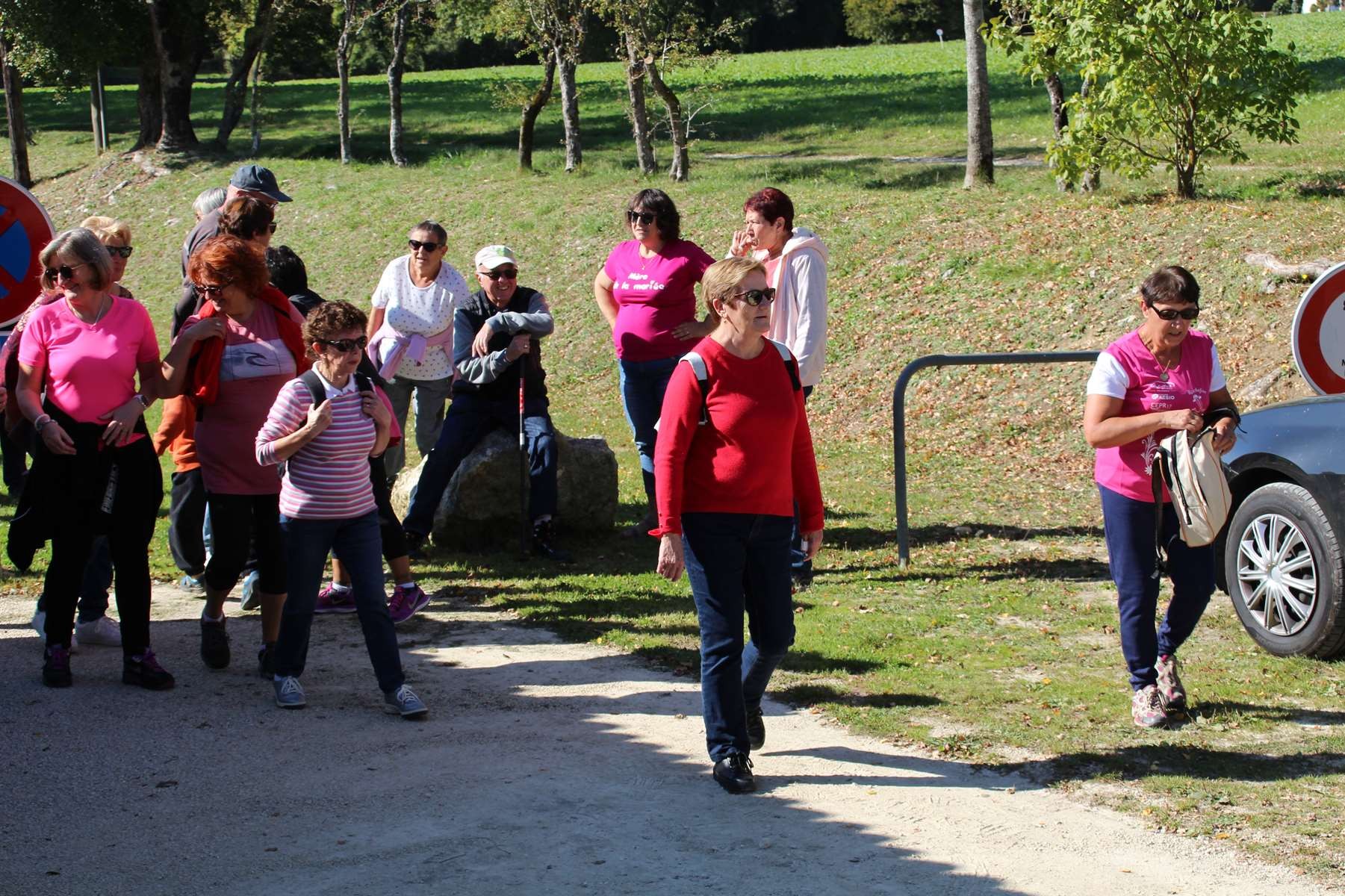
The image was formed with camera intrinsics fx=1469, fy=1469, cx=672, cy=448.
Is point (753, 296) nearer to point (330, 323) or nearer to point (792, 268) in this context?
point (330, 323)

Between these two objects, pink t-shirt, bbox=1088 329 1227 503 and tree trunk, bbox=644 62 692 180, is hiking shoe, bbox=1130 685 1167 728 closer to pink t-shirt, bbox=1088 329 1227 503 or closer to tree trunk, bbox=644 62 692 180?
pink t-shirt, bbox=1088 329 1227 503

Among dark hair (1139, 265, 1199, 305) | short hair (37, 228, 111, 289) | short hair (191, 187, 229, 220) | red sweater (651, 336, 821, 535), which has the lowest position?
red sweater (651, 336, 821, 535)

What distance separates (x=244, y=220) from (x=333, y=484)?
143 centimetres

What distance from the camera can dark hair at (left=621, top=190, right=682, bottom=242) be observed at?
824 cm

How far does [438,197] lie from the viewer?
25.5 metres

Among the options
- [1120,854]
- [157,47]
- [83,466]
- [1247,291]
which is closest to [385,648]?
[83,466]

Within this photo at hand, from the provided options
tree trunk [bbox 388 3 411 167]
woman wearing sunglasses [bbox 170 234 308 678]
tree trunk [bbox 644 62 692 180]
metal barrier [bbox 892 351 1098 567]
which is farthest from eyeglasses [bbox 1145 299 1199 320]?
tree trunk [bbox 388 3 411 167]

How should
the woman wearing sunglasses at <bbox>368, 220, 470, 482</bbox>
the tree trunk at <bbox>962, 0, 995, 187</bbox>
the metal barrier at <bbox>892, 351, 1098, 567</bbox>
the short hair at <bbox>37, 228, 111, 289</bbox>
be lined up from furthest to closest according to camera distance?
the tree trunk at <bbox>962, 0, 995, 187</bbox> < the woman wearing sunglasses at <bbox>368, 220, 470, 482</bbox> < the metal barrier at <bbox>892, 351, 1098, 567</bbox> < the short hair at <bbox>37, 228, 111, 289</bbox>

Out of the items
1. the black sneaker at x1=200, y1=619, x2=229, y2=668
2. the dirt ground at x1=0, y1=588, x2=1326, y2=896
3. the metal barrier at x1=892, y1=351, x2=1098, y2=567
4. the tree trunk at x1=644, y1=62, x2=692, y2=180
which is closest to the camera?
the dirt ground at x1=0, y1=588, x2=1326, y2=896

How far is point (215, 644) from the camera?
21.6 ft

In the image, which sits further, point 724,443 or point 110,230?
point 110,230

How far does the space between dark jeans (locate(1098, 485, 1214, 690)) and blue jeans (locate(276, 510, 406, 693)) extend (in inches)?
114

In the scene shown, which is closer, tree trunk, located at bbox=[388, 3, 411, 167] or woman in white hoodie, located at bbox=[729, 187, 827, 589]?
woman in white hoodie, located at bbox=[729, 187, 827, 589]

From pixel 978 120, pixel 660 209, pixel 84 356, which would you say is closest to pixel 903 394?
pixel 660 209
